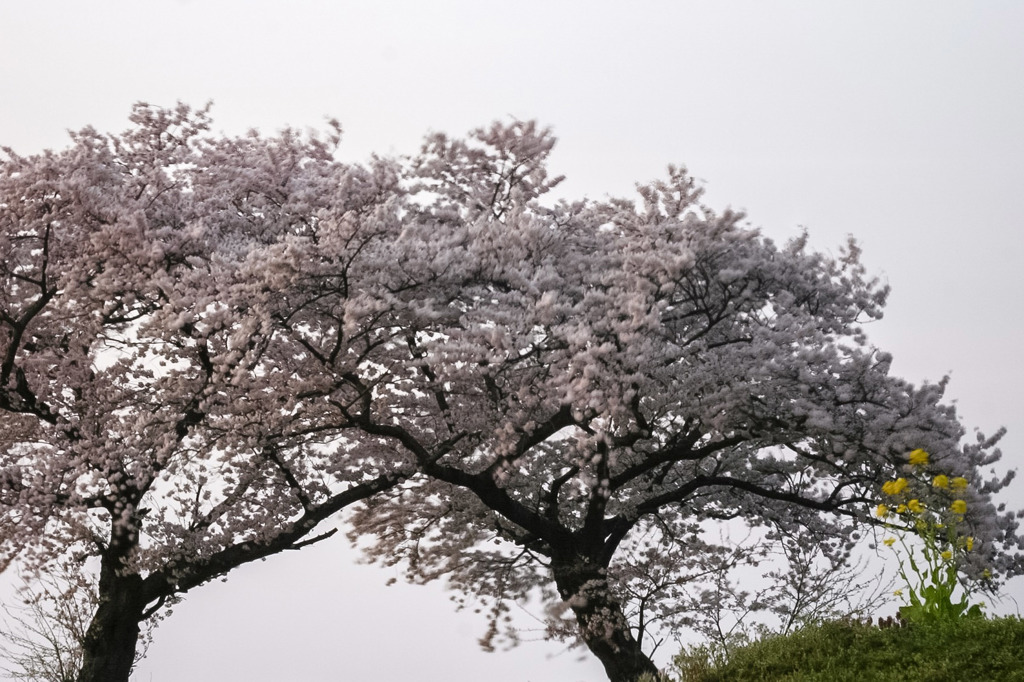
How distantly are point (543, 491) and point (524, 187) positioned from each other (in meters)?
4.99

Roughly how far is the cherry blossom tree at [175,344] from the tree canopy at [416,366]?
0.17ft

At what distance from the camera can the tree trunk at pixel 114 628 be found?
14773 mm

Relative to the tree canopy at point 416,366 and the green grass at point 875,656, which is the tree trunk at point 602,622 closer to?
the tree canopy at point 416,366

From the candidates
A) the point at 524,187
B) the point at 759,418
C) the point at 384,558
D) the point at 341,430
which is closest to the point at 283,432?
the point at 341,430

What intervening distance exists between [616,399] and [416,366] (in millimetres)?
3578

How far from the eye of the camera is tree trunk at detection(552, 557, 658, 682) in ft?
49.8

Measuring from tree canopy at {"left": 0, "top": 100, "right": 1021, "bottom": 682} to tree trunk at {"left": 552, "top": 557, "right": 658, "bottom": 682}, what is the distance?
0.05 m

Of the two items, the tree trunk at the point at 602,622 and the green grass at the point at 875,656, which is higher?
the tree trunk at the point at 602,622

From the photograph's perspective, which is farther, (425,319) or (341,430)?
(341,430)

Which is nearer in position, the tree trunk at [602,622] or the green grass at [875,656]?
the green grass at [875,656]

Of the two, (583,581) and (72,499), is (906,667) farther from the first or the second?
(72,499)

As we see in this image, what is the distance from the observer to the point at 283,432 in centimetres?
1421

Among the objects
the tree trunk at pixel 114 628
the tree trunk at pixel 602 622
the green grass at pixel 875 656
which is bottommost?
the green grass at pixel 875 656

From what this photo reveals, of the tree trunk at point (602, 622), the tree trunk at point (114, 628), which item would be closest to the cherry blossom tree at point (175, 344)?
the tree trunk at point (114, 628)
